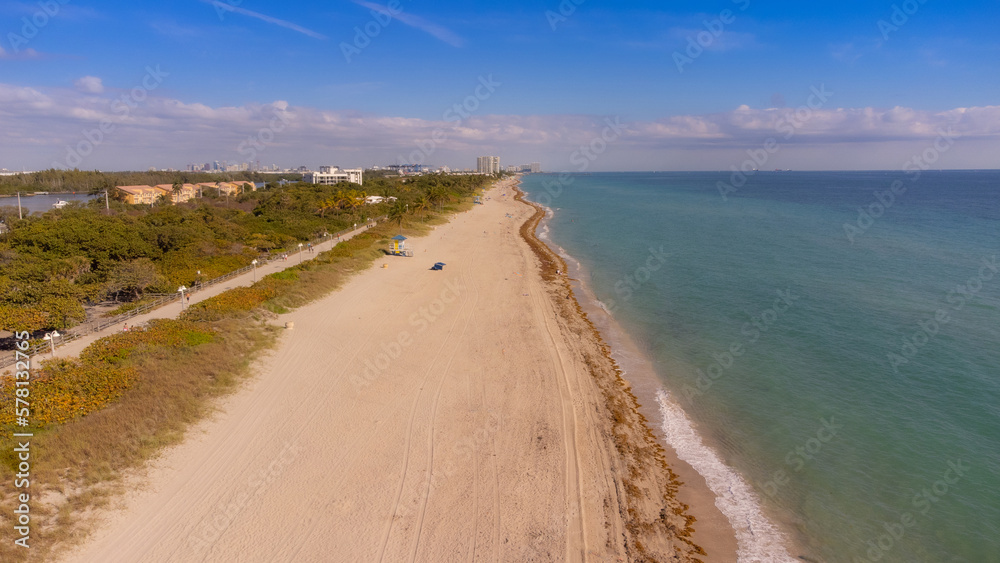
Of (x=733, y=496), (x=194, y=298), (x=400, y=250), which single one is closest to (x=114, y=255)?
(x=194, y=298)

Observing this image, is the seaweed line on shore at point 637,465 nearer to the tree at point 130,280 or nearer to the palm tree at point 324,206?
the tree at point 130,280

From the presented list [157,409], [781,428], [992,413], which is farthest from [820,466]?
[157,409]

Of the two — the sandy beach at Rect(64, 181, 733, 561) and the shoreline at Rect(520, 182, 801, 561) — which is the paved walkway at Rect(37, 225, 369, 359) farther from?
the shoreline at Rect(520, 182, 801, 561)

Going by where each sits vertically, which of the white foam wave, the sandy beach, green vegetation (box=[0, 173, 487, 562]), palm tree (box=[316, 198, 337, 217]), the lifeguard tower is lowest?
the white foam wave

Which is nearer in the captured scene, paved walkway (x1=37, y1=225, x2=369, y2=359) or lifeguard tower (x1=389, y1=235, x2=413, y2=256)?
paved walkway (x1=37, y1=225, x2=369, y2=359)

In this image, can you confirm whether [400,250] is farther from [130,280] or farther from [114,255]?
[130,280]

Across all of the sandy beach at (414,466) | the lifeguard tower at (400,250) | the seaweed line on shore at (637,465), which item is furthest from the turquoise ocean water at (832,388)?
the lifeguard tower at (400,250)

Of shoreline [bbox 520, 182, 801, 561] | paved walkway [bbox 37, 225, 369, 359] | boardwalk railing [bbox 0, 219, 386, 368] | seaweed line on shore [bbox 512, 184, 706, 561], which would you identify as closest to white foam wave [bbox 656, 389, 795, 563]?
shoreline [bbox 520, 182, 801, 561]
